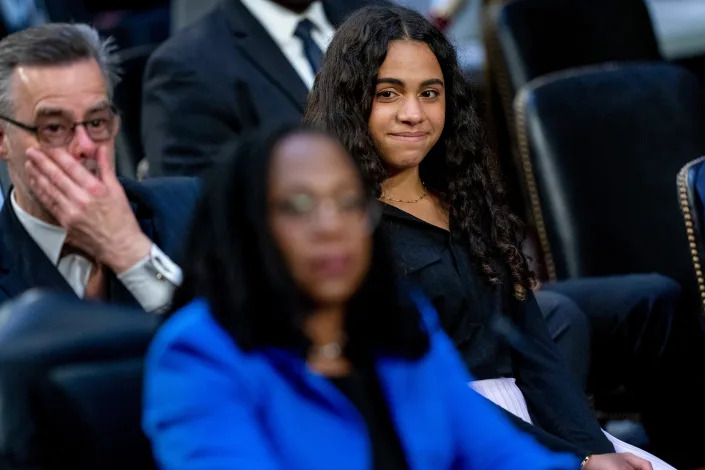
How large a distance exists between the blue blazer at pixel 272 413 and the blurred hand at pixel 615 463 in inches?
18.7

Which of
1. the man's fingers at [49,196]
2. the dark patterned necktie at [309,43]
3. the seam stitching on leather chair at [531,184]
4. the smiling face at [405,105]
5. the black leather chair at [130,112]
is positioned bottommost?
the seam stitching on leather chair at [531,184]

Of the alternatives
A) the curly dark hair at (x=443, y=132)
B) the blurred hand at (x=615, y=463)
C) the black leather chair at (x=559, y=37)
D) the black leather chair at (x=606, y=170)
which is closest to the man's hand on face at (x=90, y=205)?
the curly dark hair at (x=443, y=132)

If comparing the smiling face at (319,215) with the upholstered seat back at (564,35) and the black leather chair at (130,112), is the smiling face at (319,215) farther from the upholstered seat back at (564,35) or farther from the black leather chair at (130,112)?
the upholstered seat back at (564,35)

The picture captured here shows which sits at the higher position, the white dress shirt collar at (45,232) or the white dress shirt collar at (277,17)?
the white dress shirt collar at (277,17)

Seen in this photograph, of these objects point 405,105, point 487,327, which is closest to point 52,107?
point 405,105

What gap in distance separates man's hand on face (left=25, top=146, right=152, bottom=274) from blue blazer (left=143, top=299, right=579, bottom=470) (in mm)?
888

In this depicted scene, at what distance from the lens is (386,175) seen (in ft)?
7.14

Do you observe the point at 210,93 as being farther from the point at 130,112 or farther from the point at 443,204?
the point at 443,204

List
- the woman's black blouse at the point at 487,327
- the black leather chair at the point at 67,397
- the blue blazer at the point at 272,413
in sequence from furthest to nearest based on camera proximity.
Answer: the woman's black blouse at the point at 487,327 < the black leather chair at the point at 67,397 < the blue blazer at the point at 272,413

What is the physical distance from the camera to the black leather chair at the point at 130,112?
11.7ft

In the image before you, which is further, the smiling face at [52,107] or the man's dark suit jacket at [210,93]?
the man's dark suit jacket at [210,93]

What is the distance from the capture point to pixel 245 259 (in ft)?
4.64

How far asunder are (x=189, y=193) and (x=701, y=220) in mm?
986

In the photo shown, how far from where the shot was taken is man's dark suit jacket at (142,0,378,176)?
328 cm
